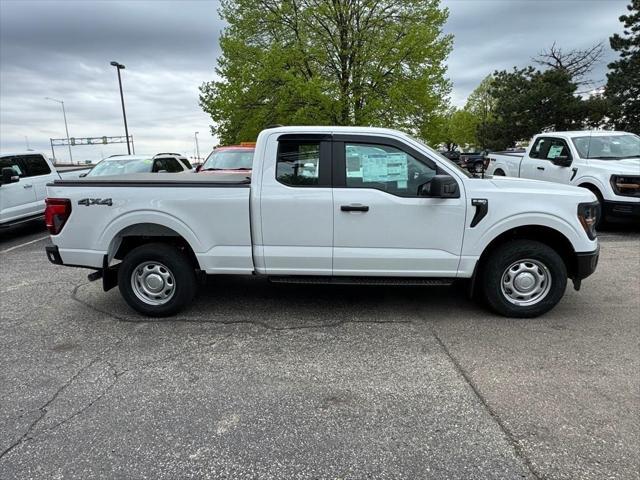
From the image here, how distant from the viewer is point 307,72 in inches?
765

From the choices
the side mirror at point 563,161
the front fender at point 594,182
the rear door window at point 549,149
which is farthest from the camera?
the rear door window at point 549,149

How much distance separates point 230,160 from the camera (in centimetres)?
1001

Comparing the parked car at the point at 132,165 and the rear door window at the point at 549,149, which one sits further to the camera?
the parked car at the point at 132,165

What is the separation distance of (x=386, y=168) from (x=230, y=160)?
6.32m

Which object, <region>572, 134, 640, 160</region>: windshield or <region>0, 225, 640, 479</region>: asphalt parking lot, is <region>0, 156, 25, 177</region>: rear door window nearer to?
<region>0, 225, 640, 479</region>: asphalt parking lot

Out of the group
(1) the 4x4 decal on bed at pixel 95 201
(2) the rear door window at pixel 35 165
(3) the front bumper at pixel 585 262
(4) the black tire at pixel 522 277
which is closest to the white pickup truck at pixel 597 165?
(3) the front bumper at pixel 585 262

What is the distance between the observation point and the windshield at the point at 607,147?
9.15 metres

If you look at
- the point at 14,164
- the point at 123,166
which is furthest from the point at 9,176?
the point at 123,166

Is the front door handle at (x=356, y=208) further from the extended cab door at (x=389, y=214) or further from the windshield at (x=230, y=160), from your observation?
the windshield at (x=230, y=160)

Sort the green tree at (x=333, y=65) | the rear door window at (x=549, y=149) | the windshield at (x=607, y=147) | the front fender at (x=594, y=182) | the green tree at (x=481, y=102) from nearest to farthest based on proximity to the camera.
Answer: the front fender at (x=594, y=182) → the windshield at (x=607, y=147) → the rear door window at (x=549, y=149) → the green tree at (x=333, y=65) → the green tree at (x=481, y=102)

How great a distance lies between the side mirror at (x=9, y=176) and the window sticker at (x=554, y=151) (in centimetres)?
1149

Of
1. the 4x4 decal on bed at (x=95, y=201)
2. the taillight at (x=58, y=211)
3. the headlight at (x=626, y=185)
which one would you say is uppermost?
the 4x4 decal on bed at (x=95, y=201)

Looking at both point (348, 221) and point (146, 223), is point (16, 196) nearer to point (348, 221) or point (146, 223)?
point (146, 223)

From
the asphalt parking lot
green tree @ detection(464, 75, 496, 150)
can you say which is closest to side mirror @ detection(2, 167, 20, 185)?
the asphalt parking lot
